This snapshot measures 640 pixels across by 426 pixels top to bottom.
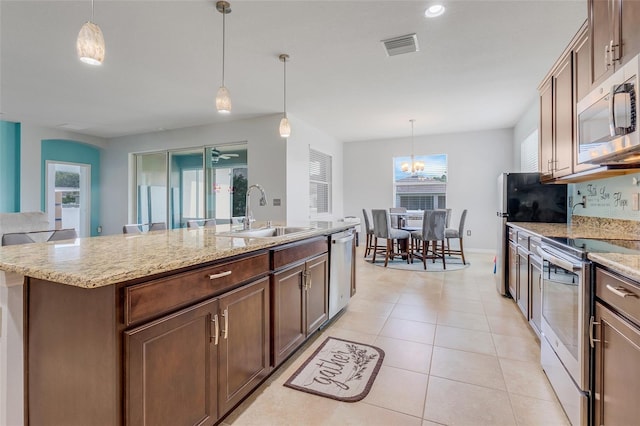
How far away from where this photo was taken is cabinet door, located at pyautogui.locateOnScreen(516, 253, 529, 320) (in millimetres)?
2570

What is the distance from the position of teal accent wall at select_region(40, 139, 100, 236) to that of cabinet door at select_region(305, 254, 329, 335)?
6.52 metres

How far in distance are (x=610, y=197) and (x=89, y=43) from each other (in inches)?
148

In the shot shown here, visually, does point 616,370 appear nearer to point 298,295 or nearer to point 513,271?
point 298,295

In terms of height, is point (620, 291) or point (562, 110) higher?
point (562, 110)

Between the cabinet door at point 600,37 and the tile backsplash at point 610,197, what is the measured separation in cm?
83

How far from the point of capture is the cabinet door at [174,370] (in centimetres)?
107

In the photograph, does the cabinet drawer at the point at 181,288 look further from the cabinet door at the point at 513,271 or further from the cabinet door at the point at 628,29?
the cabinet door at the point at 513,271

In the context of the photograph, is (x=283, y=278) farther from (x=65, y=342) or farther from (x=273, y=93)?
(x=273, y=93)

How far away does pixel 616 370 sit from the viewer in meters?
1.21

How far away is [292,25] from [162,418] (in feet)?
9.25

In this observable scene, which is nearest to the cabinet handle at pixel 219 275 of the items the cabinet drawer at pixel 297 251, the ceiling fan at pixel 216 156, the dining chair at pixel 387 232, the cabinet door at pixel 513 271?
the cabinet drawer at pixel 297 251

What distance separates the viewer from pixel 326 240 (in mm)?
2596

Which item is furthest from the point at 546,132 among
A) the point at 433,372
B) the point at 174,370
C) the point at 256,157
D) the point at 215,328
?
the point at 256,157

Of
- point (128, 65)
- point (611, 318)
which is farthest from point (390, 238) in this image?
point (128, 65)
